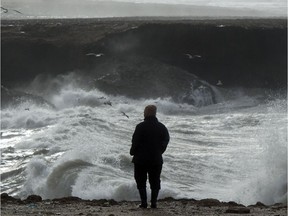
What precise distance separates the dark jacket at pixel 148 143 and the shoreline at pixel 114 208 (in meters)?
0.75

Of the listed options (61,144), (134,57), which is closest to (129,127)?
(61,144)

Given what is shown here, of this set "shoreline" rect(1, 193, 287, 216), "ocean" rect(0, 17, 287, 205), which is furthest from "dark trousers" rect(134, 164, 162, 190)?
"ocean" rect(0, 17, 287, 205)

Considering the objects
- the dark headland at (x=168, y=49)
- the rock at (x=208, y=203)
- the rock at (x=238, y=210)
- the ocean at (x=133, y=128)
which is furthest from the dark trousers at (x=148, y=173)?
the dark headland at (x=168, y=49)

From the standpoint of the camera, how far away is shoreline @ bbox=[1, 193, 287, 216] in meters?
8.87

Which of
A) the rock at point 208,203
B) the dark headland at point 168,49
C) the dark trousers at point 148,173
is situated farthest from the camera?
the dark headland at point 168,49

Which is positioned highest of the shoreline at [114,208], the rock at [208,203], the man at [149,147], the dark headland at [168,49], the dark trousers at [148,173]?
the dark headland at [168,49]

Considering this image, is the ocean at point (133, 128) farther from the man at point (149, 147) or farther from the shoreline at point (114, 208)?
the man at point (149, 147)

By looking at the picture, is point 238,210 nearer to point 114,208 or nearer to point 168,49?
point 114,208

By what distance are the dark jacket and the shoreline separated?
0.75 meters

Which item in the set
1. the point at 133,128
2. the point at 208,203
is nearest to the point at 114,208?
the point at 208,203

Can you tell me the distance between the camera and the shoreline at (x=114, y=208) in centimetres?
887

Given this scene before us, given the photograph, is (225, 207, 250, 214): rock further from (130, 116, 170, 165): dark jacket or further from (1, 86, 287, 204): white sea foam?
(1, 86, 287, 204): white sea foam

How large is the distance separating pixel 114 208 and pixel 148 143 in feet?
4.21

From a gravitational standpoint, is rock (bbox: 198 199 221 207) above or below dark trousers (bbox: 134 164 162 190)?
below
